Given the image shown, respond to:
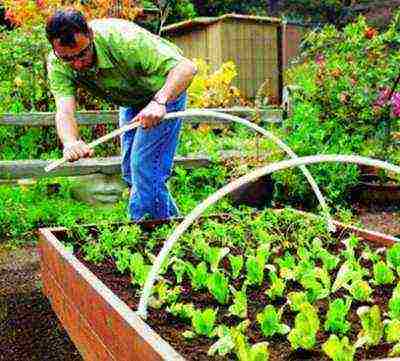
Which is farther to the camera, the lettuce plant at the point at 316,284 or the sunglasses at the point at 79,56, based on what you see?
the sunglasses at the point at 79,56

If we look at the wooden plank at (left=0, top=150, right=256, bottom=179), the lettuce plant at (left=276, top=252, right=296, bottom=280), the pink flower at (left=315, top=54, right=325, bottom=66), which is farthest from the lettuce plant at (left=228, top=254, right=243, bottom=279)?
the pink flower at (left=315, top=54, right=325, bottom=66)

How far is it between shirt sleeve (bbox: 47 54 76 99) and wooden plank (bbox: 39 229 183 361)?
0.82 meters

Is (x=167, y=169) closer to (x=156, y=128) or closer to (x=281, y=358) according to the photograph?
(x=156, y=128)

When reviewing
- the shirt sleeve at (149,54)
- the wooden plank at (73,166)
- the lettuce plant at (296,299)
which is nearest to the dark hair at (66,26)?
the shirt sleeve at (149,54)

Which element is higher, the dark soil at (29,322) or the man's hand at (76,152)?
the man's hand at (76,152)

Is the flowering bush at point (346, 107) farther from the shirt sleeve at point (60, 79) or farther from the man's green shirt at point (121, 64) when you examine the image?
the shirt sleeve at point (60, 79)

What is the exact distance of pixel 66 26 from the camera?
374 cm

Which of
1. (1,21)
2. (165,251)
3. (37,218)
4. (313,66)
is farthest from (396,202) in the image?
(1,21)

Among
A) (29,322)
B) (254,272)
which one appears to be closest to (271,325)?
(254,272)

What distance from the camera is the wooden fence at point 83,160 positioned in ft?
23.4

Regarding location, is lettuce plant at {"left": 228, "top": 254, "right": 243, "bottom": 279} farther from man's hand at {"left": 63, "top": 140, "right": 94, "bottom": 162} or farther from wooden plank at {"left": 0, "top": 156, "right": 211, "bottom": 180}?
wooden plank at {"left": 0, "top": 156, "right": 211, "bottom": 180}

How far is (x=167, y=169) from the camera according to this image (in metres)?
4.84

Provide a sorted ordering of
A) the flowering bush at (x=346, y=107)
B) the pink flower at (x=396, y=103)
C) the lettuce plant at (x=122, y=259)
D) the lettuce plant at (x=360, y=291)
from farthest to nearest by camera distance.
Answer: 1. the pink flower at (x=396, y=103)
2. the flowering bush at (x=346, y=107)
3. the lettuce plant at (x=122, y=259)
4. the lettuce plant at (x=360, y=291)

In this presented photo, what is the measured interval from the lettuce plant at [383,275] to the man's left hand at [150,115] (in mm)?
1259
